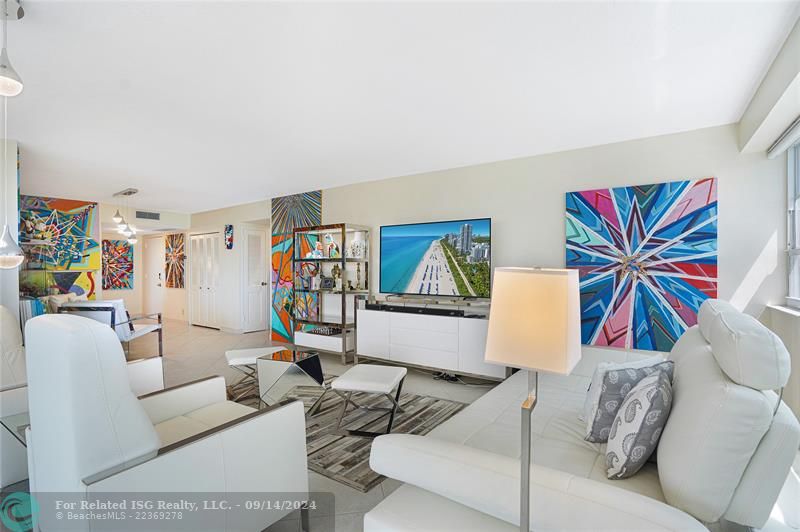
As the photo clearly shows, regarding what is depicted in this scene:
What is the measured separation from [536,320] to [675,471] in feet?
1.95

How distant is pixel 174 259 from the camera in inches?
337

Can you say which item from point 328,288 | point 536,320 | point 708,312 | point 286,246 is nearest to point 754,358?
point 536,320

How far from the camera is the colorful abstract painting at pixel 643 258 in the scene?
10.1 feet

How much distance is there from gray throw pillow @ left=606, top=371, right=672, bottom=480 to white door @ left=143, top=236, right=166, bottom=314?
9.98 meters

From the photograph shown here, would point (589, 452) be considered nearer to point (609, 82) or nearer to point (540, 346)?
point (540, 346)

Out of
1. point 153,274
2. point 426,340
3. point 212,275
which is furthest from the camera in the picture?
point 153,274

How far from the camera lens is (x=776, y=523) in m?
1.64

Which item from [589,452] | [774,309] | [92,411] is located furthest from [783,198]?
[92,411]

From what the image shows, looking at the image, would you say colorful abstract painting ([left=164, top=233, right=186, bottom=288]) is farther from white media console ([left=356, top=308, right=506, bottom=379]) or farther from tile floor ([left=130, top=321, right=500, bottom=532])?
white media console ([left=356, top=308, right=506, bottom=379])

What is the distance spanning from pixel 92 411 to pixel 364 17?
1.86 metres

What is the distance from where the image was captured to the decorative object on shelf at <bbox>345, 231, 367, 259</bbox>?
201 inches

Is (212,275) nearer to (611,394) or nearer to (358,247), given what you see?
(358,247)

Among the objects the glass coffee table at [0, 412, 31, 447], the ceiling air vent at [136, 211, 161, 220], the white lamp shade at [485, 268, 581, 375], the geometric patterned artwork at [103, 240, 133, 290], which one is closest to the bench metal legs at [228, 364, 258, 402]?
the glass coffee table at [0, 412, 31, 447]

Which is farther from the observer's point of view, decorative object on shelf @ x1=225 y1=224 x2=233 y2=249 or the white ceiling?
decorative object on shelf @ x1=225 y1=224 x2=233 y2=249
